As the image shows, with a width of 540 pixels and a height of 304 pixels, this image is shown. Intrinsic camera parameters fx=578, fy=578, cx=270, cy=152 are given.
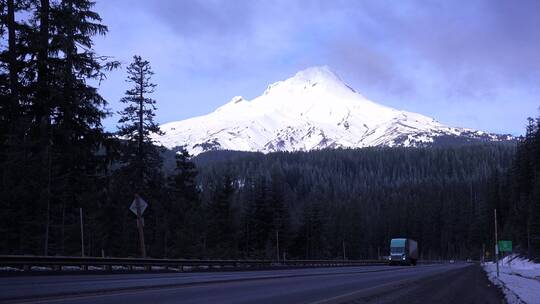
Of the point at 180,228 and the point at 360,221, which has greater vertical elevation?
the point at 180,228

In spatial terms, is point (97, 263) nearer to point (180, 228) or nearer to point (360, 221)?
point (180, 228)

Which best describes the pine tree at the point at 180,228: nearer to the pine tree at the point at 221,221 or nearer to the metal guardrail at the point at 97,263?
the pine tree at the point at 221,221

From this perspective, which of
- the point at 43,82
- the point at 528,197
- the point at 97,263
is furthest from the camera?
the point at 528,197

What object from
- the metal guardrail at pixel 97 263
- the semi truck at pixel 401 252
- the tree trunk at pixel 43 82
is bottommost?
the semi truck at pixel 401 252

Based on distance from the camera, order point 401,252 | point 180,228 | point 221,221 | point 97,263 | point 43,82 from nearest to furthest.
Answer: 1. point 97,263
2. point 43,82
3. point 180,228
4. point 401,252
5. point 221,221

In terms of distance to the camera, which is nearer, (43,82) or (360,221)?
(43,82)

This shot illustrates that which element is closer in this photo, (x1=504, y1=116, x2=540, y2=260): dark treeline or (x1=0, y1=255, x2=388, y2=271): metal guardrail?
(x1=0, y1=255, x2=388, y2=271): metal guardrail

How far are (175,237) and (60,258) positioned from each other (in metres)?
27.2

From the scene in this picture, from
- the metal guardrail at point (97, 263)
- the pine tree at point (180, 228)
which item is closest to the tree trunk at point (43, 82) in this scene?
the metal guardrail at point (97, 263)

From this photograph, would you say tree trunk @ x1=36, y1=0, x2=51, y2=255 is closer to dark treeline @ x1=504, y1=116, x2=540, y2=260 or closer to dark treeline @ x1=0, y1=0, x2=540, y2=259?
dark treeline @ x1=0, y1=0, x2=540, y2=259

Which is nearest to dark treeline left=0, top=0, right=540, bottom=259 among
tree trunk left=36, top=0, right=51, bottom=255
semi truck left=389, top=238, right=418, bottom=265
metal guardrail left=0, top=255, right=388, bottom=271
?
tree trunk left=36, top=0, right=51, bottom=255

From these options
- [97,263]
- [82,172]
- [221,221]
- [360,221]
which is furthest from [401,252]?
[360,221]

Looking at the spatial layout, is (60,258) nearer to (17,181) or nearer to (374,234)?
(17,181)

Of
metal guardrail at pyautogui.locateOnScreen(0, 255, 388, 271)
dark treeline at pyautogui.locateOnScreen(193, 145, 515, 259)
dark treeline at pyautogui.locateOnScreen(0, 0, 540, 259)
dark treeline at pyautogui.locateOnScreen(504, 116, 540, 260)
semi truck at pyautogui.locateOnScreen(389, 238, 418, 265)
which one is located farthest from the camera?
dark treeline at pyautogui.locateOnScreen(193, 145, 515, 259)
